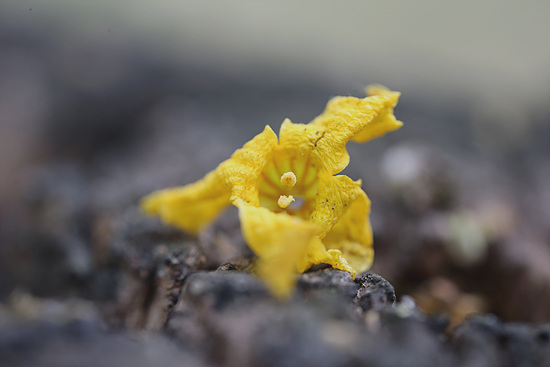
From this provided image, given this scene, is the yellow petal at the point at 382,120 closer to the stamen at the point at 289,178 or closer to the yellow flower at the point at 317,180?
the yellow flower at the point at 317,180

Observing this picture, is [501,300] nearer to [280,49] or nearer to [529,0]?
[280,49]

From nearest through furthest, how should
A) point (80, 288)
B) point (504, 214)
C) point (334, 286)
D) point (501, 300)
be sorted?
point (334, 286), point (80, 288), point (501, 300), point (504, 214)

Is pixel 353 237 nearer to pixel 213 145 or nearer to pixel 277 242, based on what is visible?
pixel 277 242

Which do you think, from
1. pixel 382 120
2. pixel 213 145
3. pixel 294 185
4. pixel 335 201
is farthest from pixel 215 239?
pixel 213 145

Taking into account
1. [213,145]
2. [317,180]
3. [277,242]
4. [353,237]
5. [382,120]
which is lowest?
[277,242]

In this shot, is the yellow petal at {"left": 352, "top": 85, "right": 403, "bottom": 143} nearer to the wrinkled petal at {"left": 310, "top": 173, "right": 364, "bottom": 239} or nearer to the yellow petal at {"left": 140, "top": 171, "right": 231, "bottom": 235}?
the wrinkled petal at {"left": 310, "top": 173, "right": 364, "bottom": 239}

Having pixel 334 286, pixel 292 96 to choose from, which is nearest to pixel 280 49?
pixel 292 96
